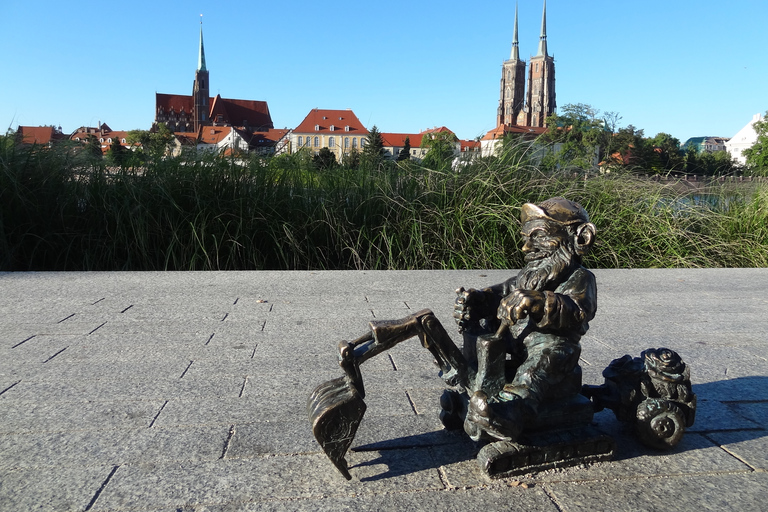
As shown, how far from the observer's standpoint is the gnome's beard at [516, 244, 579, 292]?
186 cm

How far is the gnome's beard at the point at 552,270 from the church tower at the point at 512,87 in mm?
100319

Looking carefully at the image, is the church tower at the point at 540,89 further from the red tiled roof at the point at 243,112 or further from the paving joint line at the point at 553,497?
the paving joint line at the point at 553,497

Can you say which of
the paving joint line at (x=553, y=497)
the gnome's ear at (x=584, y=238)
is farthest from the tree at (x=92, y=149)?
the paving joint line at (x=553, y=497)

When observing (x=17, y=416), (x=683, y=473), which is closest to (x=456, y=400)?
(x=683, y=473)

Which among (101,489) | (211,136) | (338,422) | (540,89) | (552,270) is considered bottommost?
(101,489)

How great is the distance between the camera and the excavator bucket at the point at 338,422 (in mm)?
1692

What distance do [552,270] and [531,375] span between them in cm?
37

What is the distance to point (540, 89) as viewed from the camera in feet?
316

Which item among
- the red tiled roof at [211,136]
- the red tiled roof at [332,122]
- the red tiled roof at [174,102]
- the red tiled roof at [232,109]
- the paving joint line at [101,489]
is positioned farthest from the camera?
the red tiled roof at [174,102]

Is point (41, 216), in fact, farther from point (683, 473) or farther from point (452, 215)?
point (683, 473)

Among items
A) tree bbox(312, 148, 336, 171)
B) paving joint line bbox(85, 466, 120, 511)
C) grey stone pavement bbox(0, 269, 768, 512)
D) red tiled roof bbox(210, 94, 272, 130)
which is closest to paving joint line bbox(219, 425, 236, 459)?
grey stone pavement bbox(0, 269, 768, 512)

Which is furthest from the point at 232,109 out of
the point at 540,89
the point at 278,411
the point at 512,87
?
the point at 278,411

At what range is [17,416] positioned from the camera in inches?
84.7

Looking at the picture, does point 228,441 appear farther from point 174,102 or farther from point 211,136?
point 174,102
